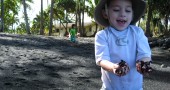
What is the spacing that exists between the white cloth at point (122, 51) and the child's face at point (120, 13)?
2.4 inches

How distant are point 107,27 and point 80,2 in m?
49.2

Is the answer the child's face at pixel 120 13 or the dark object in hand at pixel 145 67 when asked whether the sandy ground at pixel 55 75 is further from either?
the dark object in hand at pixel 145 67

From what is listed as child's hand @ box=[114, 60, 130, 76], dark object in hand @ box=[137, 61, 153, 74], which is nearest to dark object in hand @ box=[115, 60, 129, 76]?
child's hand @ box=[114, 60, 130, 76]

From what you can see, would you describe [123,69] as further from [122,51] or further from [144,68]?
[122,51]

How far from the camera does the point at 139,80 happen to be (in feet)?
8.04

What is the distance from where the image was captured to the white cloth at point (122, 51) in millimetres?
2406

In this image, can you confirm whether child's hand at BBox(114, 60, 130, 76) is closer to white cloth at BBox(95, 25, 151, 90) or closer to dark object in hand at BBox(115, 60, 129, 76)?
dark object in hand at BBox(115, 60, 129, 76)

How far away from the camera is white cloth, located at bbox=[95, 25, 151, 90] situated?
7.89 ft

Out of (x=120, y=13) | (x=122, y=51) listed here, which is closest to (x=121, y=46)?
(x=122, y=51)

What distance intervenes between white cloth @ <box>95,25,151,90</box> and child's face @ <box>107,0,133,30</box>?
0.20ft

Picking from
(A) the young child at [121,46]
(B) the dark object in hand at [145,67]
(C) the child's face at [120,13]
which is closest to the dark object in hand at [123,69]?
(B) the dark object in hand at [145,67]

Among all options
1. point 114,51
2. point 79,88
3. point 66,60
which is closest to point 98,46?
point 114,51

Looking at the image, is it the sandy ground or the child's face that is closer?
the child's face

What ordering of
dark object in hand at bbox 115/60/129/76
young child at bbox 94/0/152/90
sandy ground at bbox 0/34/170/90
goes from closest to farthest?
dark object in hand at bbox 115/60/129/76 → young child at bbox 94/0/152/90 → sandy ground at bbox 0/34/170/90
